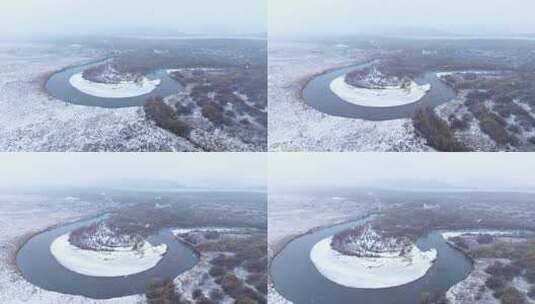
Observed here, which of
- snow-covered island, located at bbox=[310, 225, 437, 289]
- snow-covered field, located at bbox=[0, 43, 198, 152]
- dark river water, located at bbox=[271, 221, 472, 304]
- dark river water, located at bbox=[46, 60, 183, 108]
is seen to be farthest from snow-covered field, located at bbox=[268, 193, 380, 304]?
dark river water, located at bbox=[46, 60, 183, 108]

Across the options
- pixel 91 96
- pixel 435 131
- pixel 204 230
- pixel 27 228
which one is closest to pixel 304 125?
pixel 435 131

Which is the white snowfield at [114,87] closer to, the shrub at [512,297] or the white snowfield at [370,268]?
the white snowfield at [370,268]

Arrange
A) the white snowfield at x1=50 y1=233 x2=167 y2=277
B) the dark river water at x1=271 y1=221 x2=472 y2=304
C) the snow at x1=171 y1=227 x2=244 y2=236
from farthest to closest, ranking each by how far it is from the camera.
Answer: the snow at x1=171 y1=227 x2=244 y2=236 < the white snowfield at x1=50 y1=233 x2=167 y2=277 < the dark river water at x1=271 y1=221 x2=472 y2=304

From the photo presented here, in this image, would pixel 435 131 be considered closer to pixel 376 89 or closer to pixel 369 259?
pixel 376 89

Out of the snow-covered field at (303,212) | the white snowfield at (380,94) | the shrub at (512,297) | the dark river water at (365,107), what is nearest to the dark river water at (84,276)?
the snow-covered field at (303,212)

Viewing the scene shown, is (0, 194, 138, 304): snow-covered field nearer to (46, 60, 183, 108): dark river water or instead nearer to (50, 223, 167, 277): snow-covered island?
(50, 223, 167, 277): snow-covered island

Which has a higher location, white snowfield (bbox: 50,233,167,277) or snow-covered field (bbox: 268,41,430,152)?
snow-covered field (bbox: 268,41,430,152)
